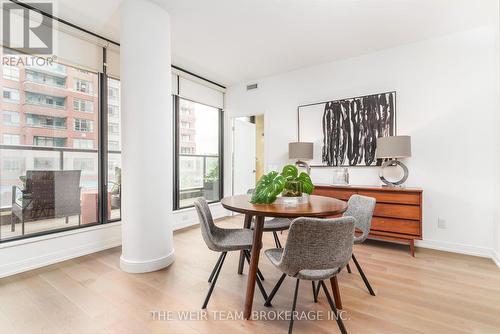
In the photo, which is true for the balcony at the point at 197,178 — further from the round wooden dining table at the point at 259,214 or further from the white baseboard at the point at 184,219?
the round wooden dining table at the point at 259,214

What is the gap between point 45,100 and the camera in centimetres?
287

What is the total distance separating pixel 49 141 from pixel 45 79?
29.6 inches

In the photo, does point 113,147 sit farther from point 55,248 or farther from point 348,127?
point 348,127

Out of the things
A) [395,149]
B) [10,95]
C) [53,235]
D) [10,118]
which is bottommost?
[53,235]

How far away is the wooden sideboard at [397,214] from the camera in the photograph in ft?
9.82

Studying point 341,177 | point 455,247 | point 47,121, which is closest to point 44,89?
point 47,121

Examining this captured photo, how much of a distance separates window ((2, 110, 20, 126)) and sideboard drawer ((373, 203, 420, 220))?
4518mm

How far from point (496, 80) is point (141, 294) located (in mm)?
4661

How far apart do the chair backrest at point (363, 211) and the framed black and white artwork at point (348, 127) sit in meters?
1.56

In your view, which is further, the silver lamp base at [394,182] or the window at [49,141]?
the silver lamp base at [394,182]

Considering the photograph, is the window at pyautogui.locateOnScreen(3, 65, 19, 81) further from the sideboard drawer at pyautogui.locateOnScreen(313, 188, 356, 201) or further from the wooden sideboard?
the wooden sideboard

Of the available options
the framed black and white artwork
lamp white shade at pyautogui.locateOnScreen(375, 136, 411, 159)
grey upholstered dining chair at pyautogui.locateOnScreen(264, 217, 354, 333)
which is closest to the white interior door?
the framed black and white artwork

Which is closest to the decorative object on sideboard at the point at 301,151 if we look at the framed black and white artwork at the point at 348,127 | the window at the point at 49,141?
the framed black and white artwork at the point at 348,127

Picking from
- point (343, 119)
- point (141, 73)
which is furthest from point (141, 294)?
point (343, 119)
